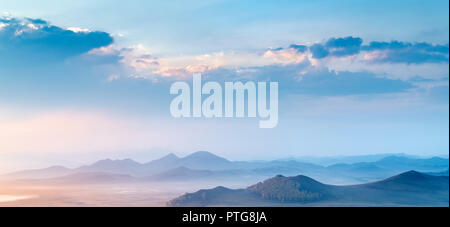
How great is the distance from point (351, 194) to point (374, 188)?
16.1 feet

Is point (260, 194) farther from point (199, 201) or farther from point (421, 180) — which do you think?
point (421, 180)

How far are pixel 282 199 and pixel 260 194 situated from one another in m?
3.00

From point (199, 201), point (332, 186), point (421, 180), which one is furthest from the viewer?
point (421, 180)

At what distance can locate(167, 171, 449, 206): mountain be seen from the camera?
148 feet

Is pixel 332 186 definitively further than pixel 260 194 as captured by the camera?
Yes

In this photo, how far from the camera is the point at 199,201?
48406 mm

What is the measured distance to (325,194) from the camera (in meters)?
50.8

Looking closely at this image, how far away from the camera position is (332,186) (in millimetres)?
54750

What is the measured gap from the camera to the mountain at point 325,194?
45188 millimetres
